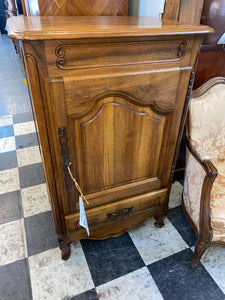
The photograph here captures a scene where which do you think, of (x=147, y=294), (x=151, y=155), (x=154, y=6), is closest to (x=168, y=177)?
(x=151, y=155)

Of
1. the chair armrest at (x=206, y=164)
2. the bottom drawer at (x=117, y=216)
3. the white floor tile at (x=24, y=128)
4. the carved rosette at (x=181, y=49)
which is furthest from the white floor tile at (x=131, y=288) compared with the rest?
the white floor tile at (x=24, y=128)

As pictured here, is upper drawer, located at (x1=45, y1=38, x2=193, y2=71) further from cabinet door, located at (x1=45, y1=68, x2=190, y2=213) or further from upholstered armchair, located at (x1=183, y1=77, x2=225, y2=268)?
upholstered armchair, located at (x1=183, y1=77, x2=225, y2=268)

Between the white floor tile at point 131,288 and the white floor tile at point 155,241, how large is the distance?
0.09m

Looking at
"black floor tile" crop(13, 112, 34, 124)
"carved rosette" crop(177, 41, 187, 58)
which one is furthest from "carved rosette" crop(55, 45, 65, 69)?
"black floor tile" crop(13, 112, 34, 124)

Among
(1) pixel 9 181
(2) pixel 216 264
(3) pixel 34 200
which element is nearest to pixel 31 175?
(1) pixel 9 181

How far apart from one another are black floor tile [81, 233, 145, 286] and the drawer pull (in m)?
0.23

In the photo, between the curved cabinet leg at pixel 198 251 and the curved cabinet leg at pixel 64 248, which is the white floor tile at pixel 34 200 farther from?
the curved cabinet leg at pixel 198 251

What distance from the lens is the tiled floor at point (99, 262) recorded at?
43.0 inches

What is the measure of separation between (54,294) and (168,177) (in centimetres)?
81

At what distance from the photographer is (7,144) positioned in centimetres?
213

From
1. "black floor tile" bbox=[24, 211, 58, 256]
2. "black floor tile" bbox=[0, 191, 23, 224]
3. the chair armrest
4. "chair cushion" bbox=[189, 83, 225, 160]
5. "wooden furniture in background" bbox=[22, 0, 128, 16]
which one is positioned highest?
"wooden furniture in background" bbox=[22, 0, 128, 16]

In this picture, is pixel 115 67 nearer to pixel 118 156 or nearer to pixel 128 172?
pixel 118 156

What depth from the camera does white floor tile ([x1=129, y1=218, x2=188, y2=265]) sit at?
1.26 metres

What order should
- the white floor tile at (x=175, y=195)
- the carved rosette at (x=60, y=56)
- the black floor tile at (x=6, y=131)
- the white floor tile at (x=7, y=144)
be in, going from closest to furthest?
1. the carved rosette at (x=60, y=56)
2. the white floor tile at (x=175, y=195)
3. the white floor tile at (x=7, y=144)
4. the black floor tile at (x=6, y=131)
